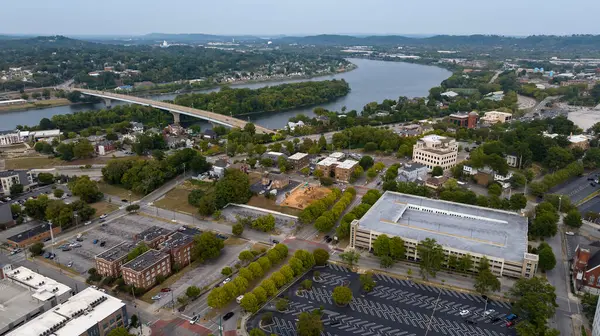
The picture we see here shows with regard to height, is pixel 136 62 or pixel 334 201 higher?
pixel 136 62

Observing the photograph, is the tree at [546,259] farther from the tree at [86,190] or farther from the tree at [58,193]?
the tree at [58,193]

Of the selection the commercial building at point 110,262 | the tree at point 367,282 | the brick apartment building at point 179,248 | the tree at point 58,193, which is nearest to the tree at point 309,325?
the tree at point 367,282

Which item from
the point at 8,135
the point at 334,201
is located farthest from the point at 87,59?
the point at 334,201

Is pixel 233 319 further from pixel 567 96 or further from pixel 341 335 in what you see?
pixel 567 96

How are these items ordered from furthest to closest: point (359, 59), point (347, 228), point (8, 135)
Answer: point (359, 59)
point (8, 135)
point (347, 228)

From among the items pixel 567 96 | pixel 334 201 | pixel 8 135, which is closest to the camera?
pixel 334 201

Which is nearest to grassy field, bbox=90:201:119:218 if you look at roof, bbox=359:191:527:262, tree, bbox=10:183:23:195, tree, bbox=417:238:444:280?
tree, bbox=10:183:23:195

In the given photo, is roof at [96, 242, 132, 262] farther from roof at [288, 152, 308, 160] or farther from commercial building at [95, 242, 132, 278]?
roof at [288, 152, 308, 160]
